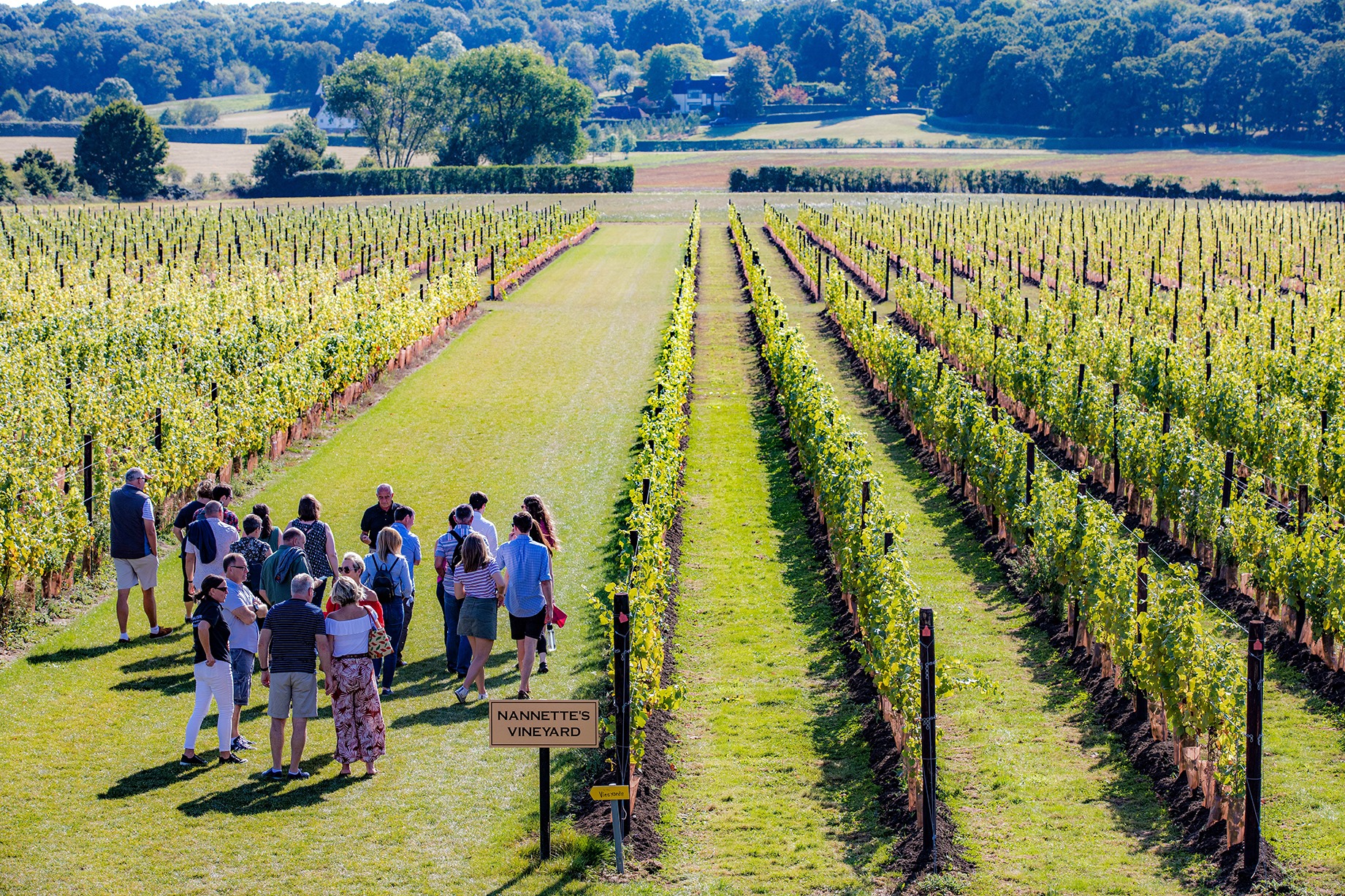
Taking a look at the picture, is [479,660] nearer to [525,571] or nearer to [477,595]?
[477,595]

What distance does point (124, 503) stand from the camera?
13.9 meters

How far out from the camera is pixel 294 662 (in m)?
10.9

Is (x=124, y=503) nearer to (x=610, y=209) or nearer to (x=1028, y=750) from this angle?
(x=1028, y=750)

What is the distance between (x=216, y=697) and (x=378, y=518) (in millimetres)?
3288

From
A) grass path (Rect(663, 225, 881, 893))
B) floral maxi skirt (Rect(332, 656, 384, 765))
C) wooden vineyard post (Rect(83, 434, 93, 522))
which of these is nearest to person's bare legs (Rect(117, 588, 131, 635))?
wooden vineyard post (Rect(83, 434, 93, 522))

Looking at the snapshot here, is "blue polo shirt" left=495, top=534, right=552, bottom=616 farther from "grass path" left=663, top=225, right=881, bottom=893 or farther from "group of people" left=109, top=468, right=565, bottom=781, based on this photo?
"grass path" left=663, top=225, right=881, bottom=893

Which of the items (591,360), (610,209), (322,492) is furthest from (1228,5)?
(322,492)

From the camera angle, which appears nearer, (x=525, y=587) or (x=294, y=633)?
(x=294, y=633)

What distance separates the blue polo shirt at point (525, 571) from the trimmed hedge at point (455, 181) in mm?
99172

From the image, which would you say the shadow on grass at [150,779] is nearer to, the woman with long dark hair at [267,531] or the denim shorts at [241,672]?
the denim shorts at [241,672]

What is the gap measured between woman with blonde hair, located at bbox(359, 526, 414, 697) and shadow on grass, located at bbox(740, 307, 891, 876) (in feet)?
13.5

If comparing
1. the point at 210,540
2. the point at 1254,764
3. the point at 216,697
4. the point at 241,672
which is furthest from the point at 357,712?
the point at 1254,764

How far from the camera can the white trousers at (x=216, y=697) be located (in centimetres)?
1098

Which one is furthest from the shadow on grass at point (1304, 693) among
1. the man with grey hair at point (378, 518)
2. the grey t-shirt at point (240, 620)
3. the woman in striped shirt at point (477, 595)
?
the grey t-shirt at point (240, 620)
